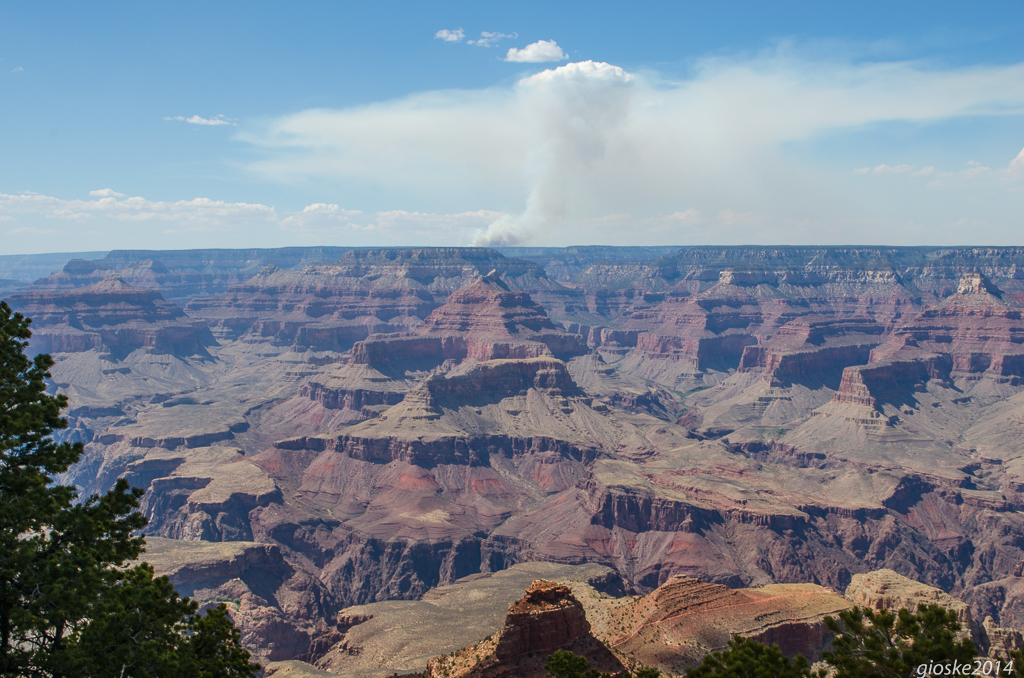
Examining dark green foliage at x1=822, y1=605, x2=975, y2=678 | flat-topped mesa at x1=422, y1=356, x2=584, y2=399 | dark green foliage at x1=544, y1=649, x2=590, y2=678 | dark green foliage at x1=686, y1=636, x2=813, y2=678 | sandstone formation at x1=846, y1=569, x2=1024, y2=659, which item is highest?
dark green foliage at x1=822, y1=605, x2=975, y2=678

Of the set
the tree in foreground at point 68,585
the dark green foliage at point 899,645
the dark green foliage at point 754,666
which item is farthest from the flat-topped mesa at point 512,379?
the dark green foliage at point 899,645

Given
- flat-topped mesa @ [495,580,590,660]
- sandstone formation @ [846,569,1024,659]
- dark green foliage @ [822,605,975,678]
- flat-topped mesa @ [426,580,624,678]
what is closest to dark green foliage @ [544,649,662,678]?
dark green foliage @ [822,605,975,678]

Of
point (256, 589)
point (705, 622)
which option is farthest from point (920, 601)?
point (256, 589)

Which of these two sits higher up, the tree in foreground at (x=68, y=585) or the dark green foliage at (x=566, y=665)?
the tree in foreground at (x=68, y=585)

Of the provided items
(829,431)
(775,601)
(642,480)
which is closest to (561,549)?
(642,480)

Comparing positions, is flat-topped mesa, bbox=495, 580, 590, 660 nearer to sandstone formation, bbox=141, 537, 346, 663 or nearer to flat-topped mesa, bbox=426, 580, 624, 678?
flat-topped mesa, bbox=426, 580, 624, 678

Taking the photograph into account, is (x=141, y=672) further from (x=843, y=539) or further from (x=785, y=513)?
(x=843, y=539)

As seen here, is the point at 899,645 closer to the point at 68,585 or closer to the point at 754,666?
the point at 754,666

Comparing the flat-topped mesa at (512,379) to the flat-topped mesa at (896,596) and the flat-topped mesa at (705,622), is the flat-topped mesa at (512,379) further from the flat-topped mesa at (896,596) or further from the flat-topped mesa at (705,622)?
the flat-topped mesa at (705,622)
